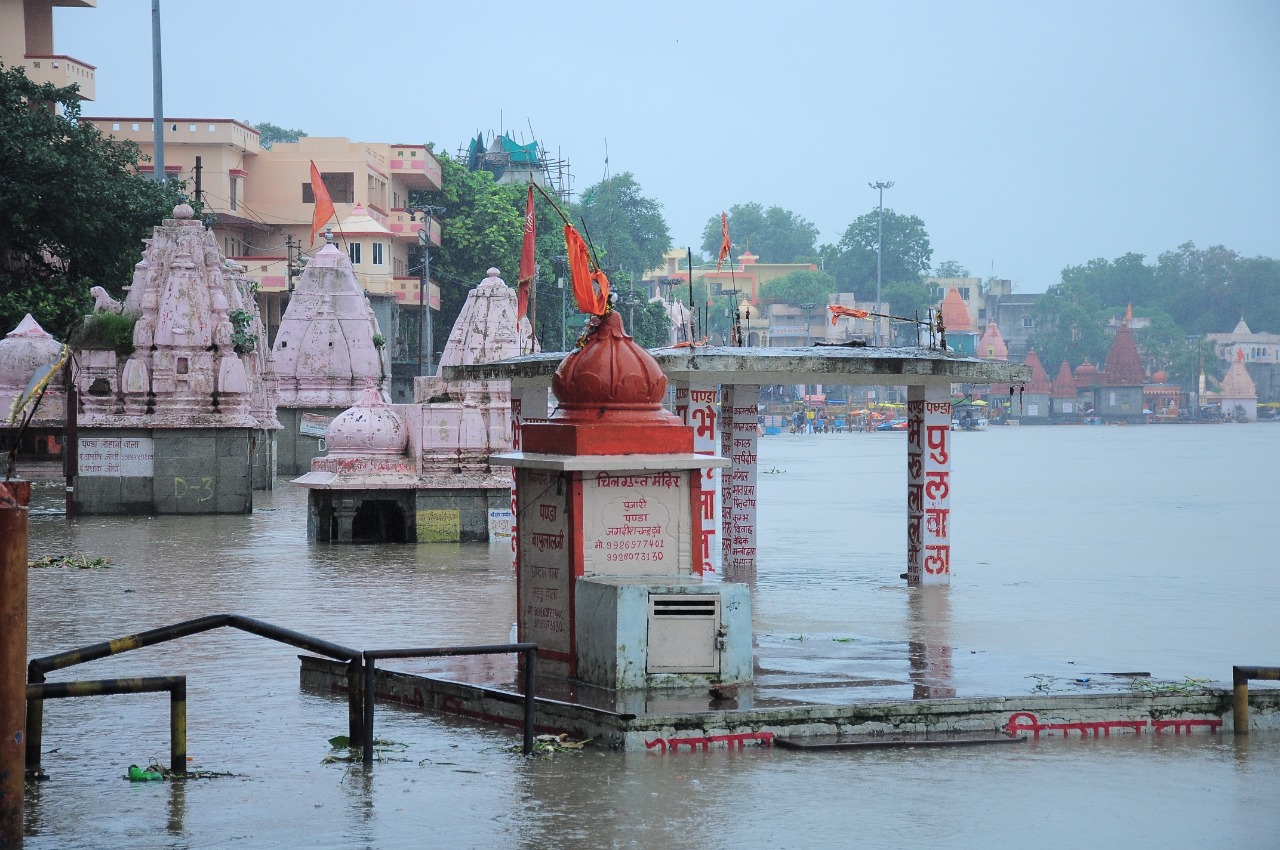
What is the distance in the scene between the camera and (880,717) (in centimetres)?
981

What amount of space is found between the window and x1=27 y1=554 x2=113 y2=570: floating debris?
1961 inches

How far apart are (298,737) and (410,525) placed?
14421 millimetres

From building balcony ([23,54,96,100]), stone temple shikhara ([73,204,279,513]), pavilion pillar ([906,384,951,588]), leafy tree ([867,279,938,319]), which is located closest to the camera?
pavilion pillar ([906,384,951,588])

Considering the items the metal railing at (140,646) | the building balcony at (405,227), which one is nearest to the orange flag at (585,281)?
the metal railing at (140,646)

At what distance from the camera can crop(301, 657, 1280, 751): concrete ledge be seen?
9453 mm

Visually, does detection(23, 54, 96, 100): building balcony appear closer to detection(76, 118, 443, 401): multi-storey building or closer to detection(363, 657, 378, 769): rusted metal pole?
detection(76, 118, 443, 401): multi-storey building

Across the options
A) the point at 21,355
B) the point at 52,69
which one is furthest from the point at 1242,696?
the point at 52,69

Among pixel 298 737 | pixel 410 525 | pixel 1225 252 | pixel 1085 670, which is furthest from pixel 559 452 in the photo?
pixel 1225 252

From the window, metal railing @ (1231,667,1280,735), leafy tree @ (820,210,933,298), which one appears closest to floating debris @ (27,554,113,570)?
metal railing @ (1231,667,1280,735)

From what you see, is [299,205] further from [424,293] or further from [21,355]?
[21,355]

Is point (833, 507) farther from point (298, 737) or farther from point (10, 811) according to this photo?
point (10, 811)

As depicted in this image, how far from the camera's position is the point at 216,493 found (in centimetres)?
2923

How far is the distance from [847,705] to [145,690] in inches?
144

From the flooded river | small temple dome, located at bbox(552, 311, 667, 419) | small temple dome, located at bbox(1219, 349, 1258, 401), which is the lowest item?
the flooded river
